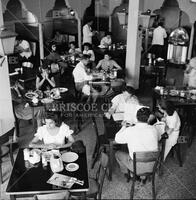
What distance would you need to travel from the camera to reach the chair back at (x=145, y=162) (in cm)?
397

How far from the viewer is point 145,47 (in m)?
11.6

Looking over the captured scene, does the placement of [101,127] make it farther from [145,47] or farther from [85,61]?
[145,47]

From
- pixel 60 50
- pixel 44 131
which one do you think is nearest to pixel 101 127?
pixel 44 131

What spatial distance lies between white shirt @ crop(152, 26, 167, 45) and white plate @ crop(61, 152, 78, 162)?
8.10 m

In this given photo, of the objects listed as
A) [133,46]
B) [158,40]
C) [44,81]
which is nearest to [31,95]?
[44,81]

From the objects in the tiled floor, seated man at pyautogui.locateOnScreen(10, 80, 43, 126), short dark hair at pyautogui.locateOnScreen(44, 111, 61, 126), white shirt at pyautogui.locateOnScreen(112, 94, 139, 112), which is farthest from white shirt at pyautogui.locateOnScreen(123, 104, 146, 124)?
seated man at pyautogui.locateOnScreen(10, 80, 43, 126)

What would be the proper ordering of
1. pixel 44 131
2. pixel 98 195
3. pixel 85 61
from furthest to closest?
pixel 85 61 → pixel 44 131 → pixel 98 195

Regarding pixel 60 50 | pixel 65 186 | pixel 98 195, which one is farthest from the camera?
pixel 60 50

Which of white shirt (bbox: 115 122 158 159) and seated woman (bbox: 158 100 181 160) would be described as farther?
seated woman (bbox: 158 100 181 160)

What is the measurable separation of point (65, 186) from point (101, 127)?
10.8ft

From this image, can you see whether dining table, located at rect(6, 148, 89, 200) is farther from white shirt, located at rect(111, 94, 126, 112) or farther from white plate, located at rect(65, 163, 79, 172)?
white shirt, located at rect(111, 94, 126, 112)

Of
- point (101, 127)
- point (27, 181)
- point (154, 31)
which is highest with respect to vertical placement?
point (154, 31)

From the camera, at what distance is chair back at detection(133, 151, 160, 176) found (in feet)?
13.0

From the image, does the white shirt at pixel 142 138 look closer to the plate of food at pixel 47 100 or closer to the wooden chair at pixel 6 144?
the wooden chair at pixel 6 144
